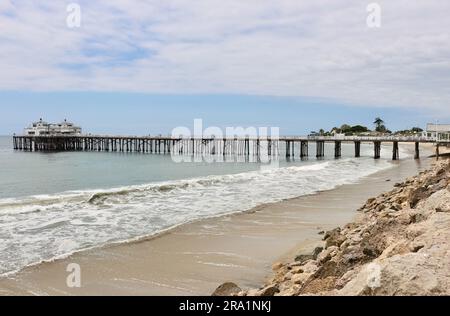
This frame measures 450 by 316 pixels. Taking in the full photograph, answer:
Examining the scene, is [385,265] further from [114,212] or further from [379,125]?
[379,125]

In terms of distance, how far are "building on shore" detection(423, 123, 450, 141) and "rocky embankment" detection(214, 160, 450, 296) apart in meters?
45.0

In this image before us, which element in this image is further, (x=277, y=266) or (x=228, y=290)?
(x=277, y=266)

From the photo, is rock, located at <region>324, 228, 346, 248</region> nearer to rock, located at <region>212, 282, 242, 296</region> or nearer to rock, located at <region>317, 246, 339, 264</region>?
rock, located at <region>317, 246, 339, 264</region>

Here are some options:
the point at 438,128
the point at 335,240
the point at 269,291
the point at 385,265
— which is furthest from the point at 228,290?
the point at 438,128

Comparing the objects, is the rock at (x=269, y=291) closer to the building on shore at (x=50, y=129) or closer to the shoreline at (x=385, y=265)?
the shoreline at (x=385, y=265)

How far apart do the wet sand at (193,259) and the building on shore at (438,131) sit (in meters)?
38.6

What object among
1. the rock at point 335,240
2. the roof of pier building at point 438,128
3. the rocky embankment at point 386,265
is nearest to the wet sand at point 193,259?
the rock at point 335,240

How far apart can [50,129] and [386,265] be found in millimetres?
93136

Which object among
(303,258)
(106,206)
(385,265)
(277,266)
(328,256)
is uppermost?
(385,265)

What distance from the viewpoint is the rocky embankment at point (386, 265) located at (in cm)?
449

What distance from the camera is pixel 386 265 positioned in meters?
4.73
